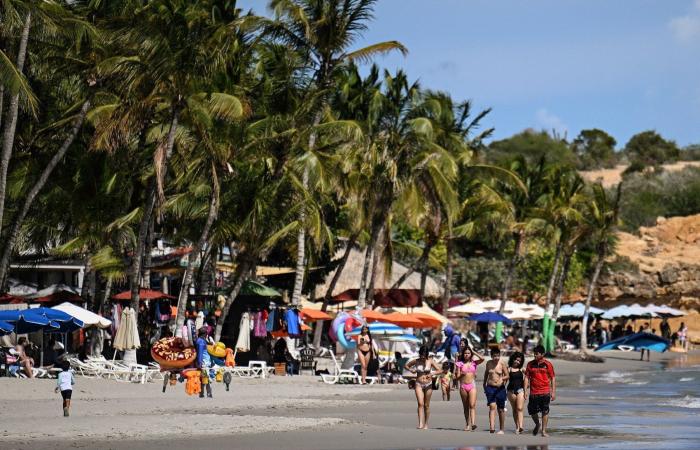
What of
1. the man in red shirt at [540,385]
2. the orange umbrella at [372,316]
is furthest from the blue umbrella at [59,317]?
the man in red shirt at [540,385]

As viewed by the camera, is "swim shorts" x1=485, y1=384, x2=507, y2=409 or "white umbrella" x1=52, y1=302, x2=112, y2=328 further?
"white umbrella" x1=52, y1=302, x2=112, y2=328

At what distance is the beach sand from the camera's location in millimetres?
16391

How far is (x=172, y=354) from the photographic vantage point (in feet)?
79.0

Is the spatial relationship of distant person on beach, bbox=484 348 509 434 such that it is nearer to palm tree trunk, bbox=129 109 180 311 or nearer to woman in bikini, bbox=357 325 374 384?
woman in bikini, bbox=357 325 374 384

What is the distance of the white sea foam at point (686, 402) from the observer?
2527cm

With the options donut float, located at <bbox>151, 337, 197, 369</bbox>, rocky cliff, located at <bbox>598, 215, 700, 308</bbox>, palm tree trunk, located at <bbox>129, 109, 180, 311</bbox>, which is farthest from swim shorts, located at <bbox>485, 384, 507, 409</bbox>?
rocky cliff, located at <bbox>598, 215, 700, 308</bbox>

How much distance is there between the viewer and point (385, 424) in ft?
65.3

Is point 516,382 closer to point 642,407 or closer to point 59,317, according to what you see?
point 642,407

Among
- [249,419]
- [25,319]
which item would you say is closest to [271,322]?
[25,319]

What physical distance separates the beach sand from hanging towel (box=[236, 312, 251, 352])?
73.5 inches

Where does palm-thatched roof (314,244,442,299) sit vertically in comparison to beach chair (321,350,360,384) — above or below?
above

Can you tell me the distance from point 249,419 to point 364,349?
1013 cm

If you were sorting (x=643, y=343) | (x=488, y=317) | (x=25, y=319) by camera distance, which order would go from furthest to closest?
(x=643, y=343) → (x=488, y=317) → (x=25, y=319)

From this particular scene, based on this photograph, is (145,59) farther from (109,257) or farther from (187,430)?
(187,430)
